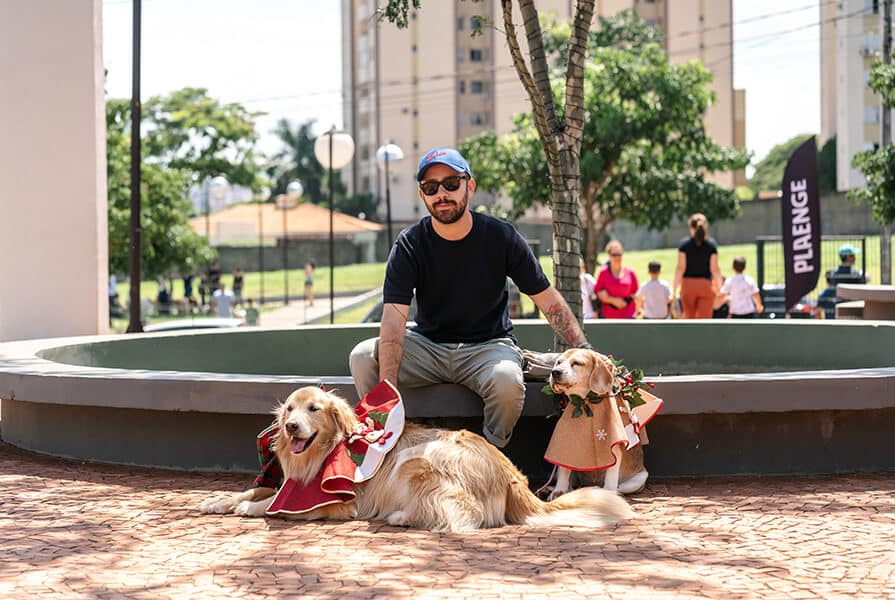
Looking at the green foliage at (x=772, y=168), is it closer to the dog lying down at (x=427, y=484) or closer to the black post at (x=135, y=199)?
the black post at (x=135, y=199)

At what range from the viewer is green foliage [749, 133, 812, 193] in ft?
384

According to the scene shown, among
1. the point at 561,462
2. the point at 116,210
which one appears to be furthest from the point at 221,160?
the point at 561,462

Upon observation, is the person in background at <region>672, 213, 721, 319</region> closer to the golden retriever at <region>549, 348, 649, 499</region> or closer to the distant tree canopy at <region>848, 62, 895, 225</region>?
the golden retriever at <region>549, 348, 649, 499</region>

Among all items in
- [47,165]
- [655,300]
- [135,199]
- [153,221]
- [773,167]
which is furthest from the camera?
[773,167]

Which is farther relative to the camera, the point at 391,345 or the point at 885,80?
the point at 885,80

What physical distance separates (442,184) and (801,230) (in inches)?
483

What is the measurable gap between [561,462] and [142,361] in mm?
4823

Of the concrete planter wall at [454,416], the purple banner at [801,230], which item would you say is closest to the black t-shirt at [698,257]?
the purple banner at [801,230]

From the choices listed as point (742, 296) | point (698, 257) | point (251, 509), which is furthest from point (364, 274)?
point (251, 509)

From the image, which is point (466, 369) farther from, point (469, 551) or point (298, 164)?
point (298, 164)

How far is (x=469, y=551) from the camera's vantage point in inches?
205

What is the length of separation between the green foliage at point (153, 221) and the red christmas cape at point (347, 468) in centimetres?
3002

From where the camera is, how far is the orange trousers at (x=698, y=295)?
13.8m

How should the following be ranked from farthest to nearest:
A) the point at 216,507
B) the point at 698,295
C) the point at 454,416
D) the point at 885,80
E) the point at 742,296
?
the point at 885,80 → the point at 742,296 → the point at 698,295 → the point at 454,416 → the point at 216,507
